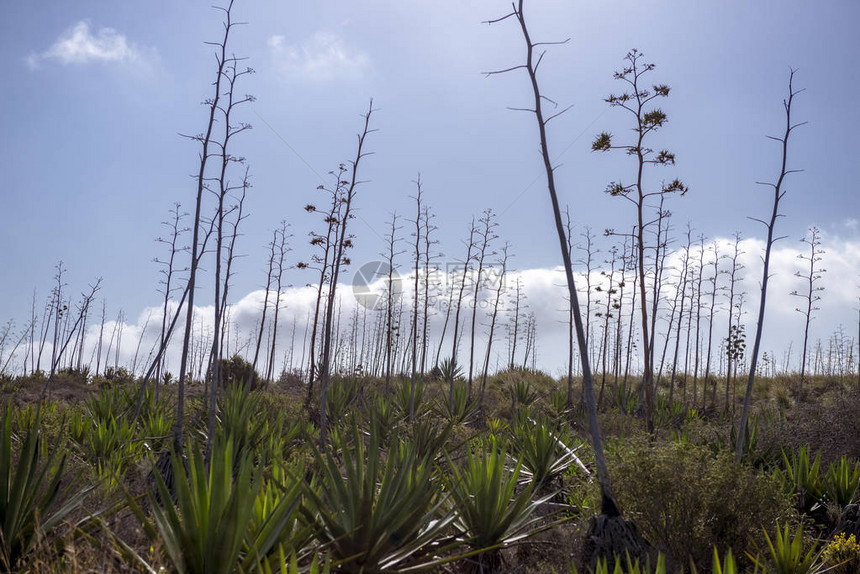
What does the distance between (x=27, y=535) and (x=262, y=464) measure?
6.20ft

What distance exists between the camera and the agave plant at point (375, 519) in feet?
13.0

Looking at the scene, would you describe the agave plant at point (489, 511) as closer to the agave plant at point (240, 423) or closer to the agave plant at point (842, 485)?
the agave plant at point (240, 423)

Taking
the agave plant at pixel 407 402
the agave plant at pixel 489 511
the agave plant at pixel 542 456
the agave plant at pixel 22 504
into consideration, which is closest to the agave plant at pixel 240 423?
the agave plant at pixel 542 456

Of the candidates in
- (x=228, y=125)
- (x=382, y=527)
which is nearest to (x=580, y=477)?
(x=382, y=527)

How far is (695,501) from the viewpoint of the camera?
5539 mm

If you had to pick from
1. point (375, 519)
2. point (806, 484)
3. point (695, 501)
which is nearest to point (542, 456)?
point (695, 501)

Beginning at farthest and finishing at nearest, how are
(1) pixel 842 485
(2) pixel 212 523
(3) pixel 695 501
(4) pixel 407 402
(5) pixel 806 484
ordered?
(4) pixel 407 402 → (5) pixel 806 484 → (1) pixel 842 485 → (3) pixel 695 501 → (2) pixel 212 523

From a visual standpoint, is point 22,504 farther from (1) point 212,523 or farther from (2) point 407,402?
(2) point 407,402

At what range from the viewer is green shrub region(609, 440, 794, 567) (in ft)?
18.1

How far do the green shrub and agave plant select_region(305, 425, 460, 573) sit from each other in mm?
2323

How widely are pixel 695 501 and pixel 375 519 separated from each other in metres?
3.35

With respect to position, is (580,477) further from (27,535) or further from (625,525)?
(27,535)

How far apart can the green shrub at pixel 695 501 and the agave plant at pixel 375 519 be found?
2323mm

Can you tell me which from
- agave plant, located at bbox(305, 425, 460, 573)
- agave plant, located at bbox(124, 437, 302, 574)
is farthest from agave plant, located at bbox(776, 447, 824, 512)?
agave plant, located at bbox(124, 437, 302, 574)
